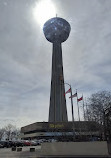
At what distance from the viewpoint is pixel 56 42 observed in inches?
4919

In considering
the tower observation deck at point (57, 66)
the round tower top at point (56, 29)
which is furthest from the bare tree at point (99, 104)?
the round tower top at point (56, 29)

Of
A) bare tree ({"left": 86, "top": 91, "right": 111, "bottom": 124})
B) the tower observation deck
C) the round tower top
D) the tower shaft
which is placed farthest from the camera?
the round tower top

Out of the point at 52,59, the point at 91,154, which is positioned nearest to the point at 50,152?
the point at 91,154

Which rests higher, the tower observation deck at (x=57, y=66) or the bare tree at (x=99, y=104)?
the tower observation deck at (x=57, y=66)

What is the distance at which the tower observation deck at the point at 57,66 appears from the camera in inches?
4208

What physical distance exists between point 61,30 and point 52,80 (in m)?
39.6

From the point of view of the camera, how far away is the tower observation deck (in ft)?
351

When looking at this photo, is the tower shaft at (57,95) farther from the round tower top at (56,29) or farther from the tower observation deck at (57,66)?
the round tower top at (56,29)

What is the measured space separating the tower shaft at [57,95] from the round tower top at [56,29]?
14881 millimetres

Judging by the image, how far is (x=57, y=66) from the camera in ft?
383

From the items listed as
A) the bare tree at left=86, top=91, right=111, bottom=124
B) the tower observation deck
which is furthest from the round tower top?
the bare tree at left=86, top=91, right=111, bottom=124

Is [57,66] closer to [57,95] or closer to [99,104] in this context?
[57,95]

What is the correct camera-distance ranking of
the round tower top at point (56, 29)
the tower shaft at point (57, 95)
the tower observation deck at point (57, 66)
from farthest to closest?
the round tower top at point (56, 29) → the tower observation deck at point (57, 66) → the tower shaft at point (57, 95)

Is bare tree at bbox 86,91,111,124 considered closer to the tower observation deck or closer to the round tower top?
the tower observation deck
